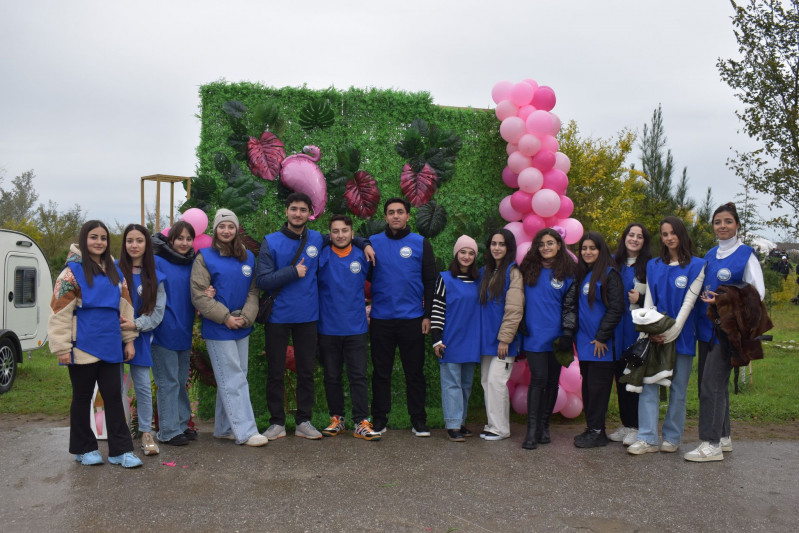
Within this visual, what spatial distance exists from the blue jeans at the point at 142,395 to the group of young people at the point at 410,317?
1cm

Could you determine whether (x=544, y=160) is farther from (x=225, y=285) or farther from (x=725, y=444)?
(x=225, y=285)

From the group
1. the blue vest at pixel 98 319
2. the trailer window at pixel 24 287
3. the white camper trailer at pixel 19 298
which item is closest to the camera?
the blue vest at pixel 98 319

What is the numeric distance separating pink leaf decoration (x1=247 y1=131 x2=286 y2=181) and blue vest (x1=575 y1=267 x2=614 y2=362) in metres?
2.96

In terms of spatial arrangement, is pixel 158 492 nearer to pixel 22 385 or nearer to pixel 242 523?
pixel 242 523

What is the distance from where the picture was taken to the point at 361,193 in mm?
6340

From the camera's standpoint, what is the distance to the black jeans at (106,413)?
4.55m

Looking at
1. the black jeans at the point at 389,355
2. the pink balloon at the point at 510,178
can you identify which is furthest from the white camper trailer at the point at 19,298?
the pink balloon at the point at 510,178

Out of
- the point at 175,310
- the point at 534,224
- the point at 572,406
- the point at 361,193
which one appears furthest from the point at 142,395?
the point at 572,406

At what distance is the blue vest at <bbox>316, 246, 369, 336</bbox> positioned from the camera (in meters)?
5.44

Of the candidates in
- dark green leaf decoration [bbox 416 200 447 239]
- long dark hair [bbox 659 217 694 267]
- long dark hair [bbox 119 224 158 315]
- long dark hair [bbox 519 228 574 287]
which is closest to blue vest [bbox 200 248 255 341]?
long dark hair [bbox 119 224 158 315]

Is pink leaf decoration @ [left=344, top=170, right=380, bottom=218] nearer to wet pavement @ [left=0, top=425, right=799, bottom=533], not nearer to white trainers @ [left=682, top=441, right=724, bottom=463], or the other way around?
wet pavement @ [left=0, top=425, right=799, bottom=533]

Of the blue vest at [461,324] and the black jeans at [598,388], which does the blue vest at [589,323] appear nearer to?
the black jeans at [598,388]

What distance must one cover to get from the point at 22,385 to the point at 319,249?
5.58 meters

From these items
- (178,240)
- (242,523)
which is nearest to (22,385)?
(178,240)
